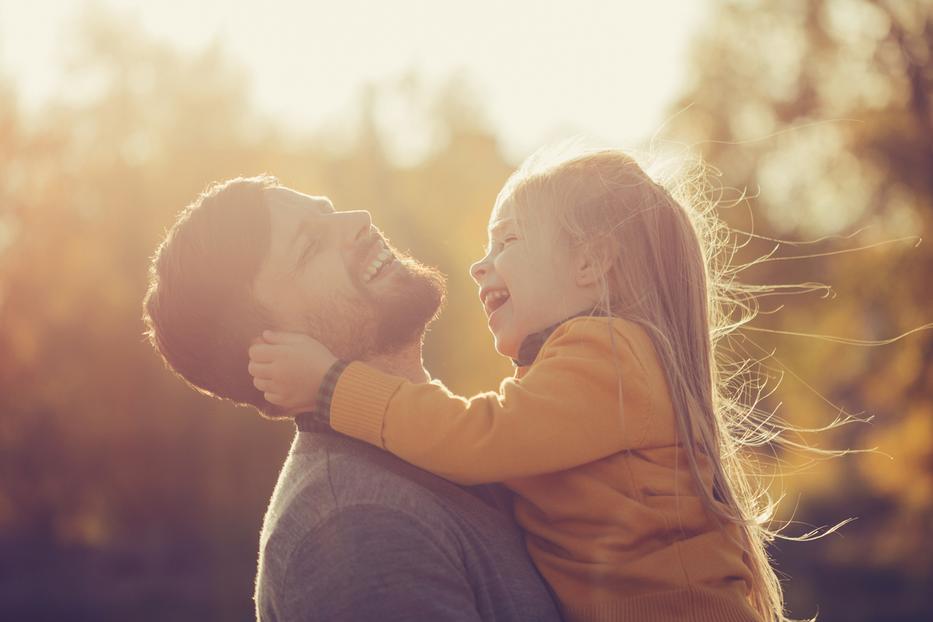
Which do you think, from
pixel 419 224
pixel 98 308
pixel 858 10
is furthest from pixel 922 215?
pixel 98 308

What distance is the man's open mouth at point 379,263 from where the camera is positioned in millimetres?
3240

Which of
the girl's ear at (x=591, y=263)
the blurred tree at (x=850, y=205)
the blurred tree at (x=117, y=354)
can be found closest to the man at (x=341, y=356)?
the girl's ear at (x=591, y=263)

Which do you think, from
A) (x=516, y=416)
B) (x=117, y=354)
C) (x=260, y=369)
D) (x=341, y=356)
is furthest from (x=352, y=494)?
(x=117, y=354)

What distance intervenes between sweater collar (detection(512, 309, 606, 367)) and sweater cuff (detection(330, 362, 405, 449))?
0.47 meters

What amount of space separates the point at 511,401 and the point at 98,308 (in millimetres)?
15376

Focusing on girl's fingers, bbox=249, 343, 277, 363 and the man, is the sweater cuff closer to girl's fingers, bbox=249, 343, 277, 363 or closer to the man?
the man

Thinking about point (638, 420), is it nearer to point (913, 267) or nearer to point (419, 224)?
→ point (913, 267)

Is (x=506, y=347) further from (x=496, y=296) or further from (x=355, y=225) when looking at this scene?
(x=355, y=225)

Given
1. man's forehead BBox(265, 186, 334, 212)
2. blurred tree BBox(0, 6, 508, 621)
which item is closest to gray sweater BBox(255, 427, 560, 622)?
man's forehead BBox(265, 186, 334, 212)

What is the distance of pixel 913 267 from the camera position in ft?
48.7

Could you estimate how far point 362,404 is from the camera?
2.64m

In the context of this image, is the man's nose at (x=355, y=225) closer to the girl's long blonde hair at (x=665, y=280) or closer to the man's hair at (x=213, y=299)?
the man's hair at (x=213, y=299)

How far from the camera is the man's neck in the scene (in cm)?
315

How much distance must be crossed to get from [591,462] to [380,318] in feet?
2.66
